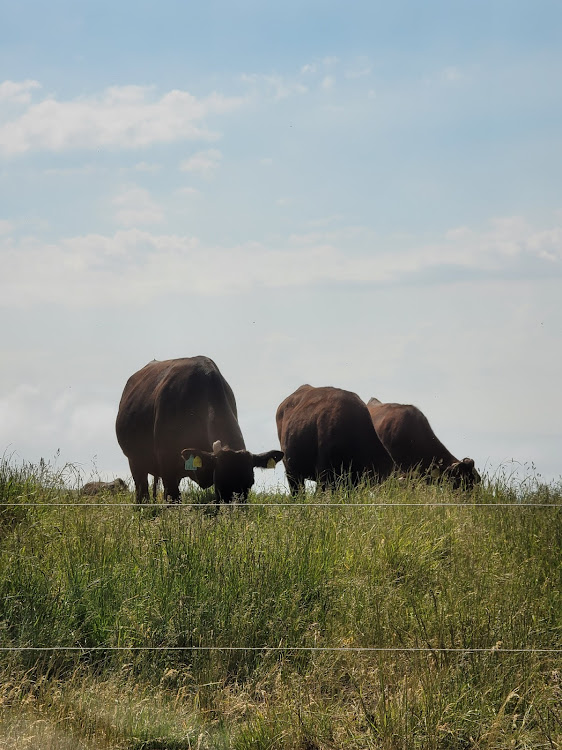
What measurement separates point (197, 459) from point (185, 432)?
167 centimetres

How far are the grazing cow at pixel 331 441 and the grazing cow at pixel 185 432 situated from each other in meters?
2.03

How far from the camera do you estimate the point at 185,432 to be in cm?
1320

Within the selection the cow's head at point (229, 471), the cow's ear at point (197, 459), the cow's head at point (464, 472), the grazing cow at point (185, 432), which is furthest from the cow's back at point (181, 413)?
the cow's head at point (464, 472)

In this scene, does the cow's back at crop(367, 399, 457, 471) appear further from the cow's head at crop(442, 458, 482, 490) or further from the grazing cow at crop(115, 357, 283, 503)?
the grazing cow at crop(115, 357, 283, 503)

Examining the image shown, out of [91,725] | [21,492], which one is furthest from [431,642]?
[21,492]

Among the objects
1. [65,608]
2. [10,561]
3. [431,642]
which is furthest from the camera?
[10,561]

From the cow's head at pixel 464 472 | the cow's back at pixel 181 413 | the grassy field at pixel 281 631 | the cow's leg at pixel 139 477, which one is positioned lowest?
the grassy field at pixel 281 631

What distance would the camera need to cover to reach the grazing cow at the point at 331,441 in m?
14.9

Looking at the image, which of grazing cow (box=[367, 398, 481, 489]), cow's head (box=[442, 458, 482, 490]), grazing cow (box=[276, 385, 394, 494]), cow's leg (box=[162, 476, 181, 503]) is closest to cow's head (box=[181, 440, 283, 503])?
cow's leg (box=[162, 476, 181, 503])

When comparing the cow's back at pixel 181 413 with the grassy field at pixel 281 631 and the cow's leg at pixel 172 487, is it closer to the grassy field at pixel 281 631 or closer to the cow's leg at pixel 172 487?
the cow's leg at pixel 172 487

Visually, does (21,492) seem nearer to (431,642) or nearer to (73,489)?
(73,489)

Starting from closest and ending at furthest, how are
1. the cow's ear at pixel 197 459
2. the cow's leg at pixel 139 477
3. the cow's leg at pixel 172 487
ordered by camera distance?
the cow's ear at pixel 197 459, the cow's leg at pixel 172 487, the cow's leg at pixel 139 477

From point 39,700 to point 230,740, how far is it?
4.01ft

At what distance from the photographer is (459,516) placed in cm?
922
